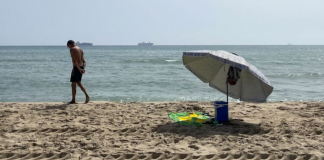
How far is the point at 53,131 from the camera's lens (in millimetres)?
5453

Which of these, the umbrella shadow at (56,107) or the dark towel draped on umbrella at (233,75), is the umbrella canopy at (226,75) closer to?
the dark towel draped on umbrella at (233,75)

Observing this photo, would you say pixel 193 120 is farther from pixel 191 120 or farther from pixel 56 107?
pixel 56 107

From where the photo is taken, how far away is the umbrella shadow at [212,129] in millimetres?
5298

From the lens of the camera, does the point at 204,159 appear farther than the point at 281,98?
No

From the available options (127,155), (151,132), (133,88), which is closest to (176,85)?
(133,88)

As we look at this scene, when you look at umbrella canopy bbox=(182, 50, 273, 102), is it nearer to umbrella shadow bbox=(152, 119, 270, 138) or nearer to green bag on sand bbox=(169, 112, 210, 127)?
umbrella shadow bbox=(152, 119, 270, 138)

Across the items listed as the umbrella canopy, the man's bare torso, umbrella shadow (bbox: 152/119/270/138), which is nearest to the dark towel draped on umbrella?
the umbrella canopy

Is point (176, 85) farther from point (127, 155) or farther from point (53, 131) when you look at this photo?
point (127, 155)

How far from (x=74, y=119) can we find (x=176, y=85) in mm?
8083

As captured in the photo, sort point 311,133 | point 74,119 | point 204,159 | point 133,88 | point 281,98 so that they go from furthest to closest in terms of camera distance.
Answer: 1. point 133,88
2. point 281,98
3. point 74,119
4. point 311,133
5. point 204,159

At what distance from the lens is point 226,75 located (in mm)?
6363

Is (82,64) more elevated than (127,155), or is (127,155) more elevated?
(82,64)

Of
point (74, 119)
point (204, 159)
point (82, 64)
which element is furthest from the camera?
point (82, 64)

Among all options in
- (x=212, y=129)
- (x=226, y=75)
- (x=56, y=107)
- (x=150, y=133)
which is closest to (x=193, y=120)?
(x=212, y=129)
